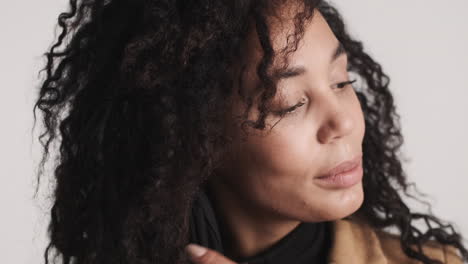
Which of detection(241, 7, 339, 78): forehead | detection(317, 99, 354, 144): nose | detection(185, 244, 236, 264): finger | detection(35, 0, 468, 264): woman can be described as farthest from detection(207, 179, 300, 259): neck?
detection(241, 7, 339, 78): forehead

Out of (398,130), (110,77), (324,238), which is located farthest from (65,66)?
(398,130)

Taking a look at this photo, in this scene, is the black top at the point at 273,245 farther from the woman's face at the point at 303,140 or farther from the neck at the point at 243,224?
the woman's face at the point at 303,140

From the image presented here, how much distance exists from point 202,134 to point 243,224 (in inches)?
12.4

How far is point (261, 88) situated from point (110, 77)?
38 centimetres

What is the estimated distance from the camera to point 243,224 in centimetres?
196

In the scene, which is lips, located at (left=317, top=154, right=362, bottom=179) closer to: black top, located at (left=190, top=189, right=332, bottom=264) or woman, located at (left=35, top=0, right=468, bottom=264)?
woman, located at (left=35, top=0, right=468, bottom=264)

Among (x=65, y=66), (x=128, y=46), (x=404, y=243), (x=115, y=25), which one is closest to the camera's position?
(x=128, y=46)

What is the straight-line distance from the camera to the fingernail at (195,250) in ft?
6.14

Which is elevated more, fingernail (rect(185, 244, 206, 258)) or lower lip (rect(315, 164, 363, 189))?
lower lip (rect(315, 164, 363, 189))

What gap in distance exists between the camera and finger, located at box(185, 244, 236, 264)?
1.84m

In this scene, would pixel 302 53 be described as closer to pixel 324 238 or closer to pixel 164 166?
pixel 164 166

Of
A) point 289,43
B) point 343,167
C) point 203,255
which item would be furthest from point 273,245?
point 289,43

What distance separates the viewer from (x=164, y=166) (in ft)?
5.88

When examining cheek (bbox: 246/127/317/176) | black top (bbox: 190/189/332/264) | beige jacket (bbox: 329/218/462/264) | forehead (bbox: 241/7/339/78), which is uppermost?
forehead (bbox: 241/7/339/78)
